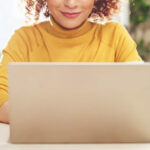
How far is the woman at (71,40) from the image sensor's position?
5.10 ft

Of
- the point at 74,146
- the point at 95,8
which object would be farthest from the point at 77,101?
the point at 95,8

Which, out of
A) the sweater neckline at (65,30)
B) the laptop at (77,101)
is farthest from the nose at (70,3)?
the laptop at (77,101)

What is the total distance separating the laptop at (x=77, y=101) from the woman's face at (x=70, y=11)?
796 millimetres

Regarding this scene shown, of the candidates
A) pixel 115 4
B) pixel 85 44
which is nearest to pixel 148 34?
pixel 115 4

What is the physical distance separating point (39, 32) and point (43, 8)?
170mm

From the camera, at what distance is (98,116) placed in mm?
820

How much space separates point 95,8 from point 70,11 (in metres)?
0.27

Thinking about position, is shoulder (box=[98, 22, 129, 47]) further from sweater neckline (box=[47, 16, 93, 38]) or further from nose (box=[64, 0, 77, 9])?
nose (box=[64, 0, 77, 9])

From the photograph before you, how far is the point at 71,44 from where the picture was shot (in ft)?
5.19

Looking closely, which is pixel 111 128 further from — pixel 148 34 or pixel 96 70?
pixel 148 34

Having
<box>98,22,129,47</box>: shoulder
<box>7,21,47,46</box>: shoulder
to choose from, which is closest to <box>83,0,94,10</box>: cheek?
<box>98,22,129,47</box>: shoulder

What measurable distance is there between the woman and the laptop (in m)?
0.75

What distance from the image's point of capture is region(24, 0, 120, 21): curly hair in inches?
66.9

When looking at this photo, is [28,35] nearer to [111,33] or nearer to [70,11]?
[70,11]
